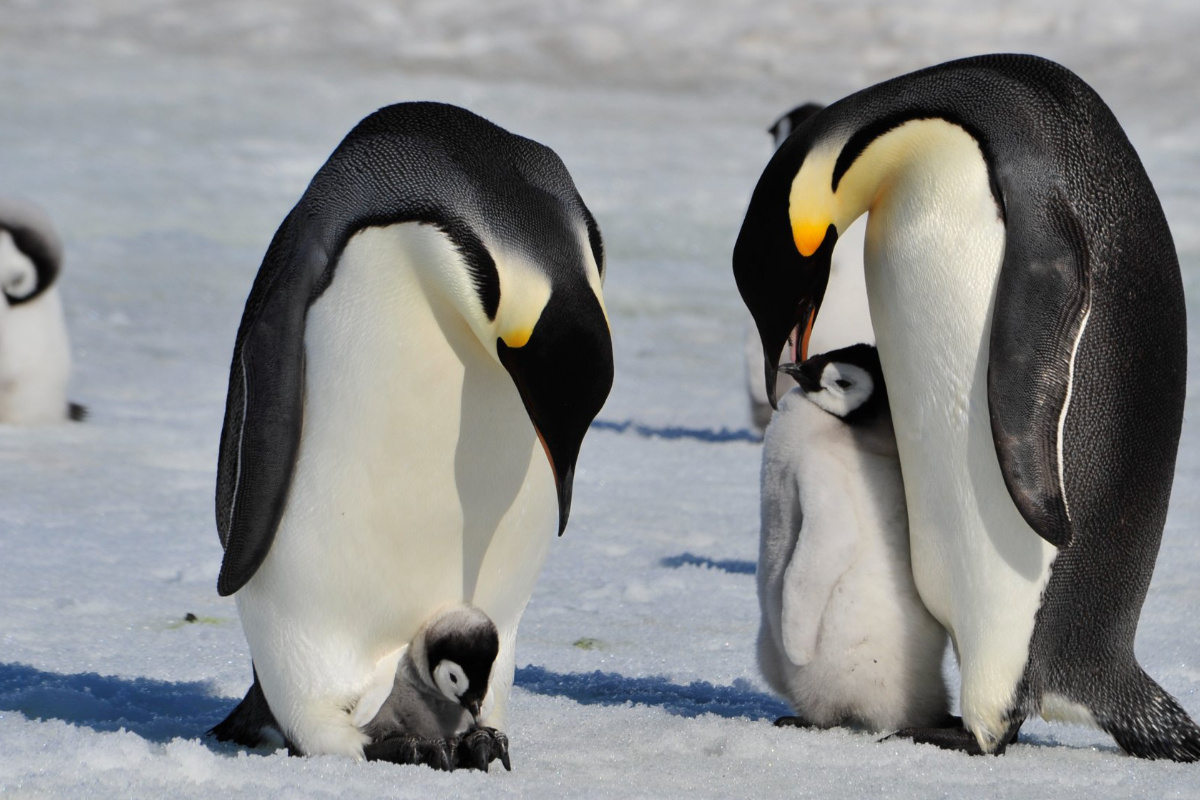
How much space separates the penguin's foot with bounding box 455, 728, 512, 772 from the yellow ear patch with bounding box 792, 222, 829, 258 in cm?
90

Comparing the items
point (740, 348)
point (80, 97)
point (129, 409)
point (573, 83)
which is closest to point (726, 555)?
point (129, 409)

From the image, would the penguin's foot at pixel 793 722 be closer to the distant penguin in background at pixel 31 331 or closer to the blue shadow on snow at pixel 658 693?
the blue shadow on snow at pixel 658 693

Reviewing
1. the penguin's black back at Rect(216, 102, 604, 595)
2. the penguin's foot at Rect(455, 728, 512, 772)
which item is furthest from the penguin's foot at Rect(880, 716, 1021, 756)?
the penguin's black back at Rect(216, 102, 604, 595)

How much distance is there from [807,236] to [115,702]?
1.34m

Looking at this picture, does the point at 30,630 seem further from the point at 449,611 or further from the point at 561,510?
the point at 561,510

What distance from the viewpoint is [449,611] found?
2439 millimetres

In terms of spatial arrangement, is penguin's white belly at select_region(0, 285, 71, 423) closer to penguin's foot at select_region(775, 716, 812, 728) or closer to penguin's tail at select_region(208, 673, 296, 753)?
penguin's tail at select_region(208, 673, 296, 753)

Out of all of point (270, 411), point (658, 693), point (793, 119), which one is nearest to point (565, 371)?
point (270, 411)

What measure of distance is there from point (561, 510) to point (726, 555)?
2299 mm

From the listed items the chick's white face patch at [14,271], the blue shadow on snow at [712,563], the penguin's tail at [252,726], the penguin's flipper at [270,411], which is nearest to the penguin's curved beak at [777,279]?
the penguin's flipper at [270,411]

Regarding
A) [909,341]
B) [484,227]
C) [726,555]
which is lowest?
[726,555]

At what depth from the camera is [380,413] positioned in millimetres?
2344

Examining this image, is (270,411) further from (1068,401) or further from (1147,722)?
(1147,722)

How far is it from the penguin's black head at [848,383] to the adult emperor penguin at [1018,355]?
8cm
